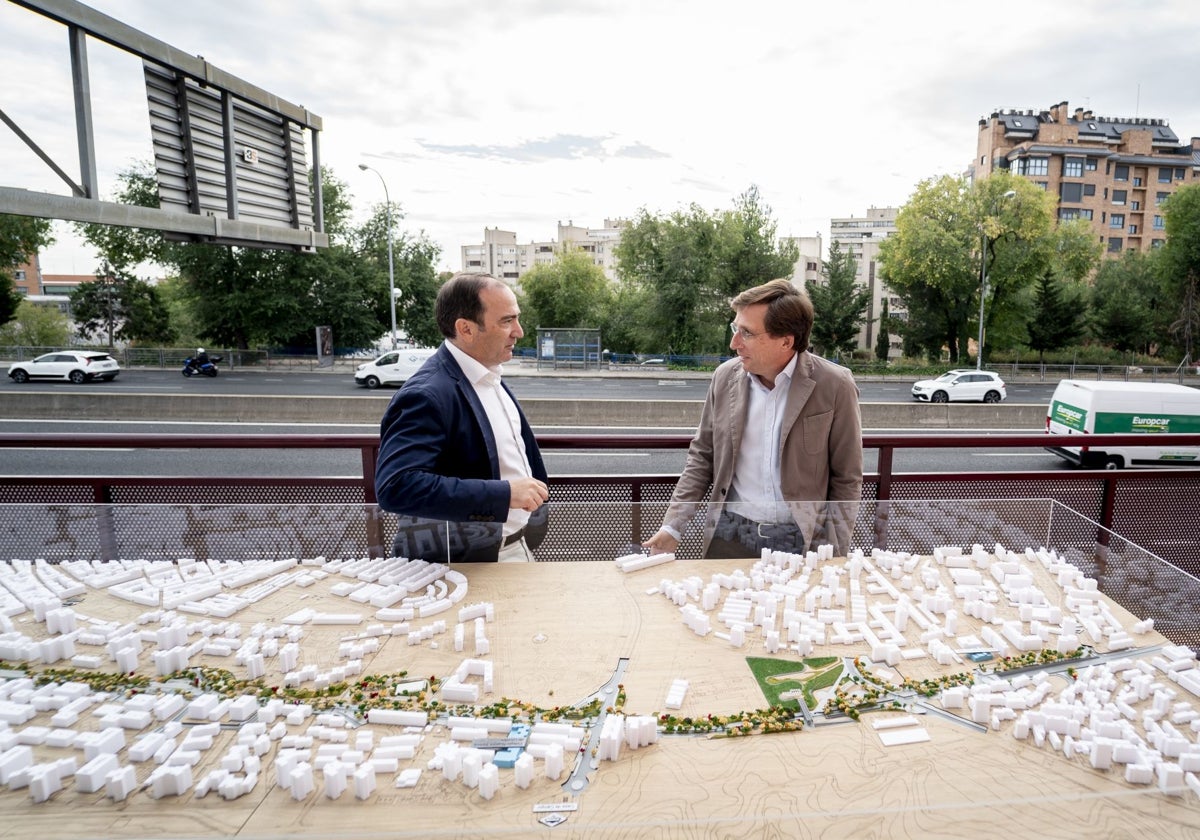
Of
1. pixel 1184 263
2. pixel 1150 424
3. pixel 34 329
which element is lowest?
pixel 1150 424

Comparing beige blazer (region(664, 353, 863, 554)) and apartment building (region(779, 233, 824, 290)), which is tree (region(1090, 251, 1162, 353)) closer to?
apartment building (region(779, 233, 824, 290))

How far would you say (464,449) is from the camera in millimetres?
2660

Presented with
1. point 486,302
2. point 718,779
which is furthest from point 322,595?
point 718,779

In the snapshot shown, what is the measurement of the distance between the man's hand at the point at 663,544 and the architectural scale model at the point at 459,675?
16 centimetres

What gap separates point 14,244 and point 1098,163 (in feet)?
265

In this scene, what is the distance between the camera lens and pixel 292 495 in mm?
4383

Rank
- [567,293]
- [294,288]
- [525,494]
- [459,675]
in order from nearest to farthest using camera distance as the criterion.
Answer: [459,675], [525,494], [294,288], [567,293]

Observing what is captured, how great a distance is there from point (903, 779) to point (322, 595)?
74.2 inches

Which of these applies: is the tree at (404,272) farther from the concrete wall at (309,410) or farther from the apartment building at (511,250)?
the apartment building at (511,250)

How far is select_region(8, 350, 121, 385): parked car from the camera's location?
26.7 metres

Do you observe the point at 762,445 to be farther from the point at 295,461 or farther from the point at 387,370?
the point at 387,370

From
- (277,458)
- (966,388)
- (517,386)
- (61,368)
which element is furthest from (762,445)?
(61,368)

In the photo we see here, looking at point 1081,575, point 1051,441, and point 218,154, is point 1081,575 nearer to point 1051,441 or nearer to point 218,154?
point 1051,441

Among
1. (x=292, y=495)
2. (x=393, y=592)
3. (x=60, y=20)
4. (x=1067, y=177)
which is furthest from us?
(x=1067, y=177)
